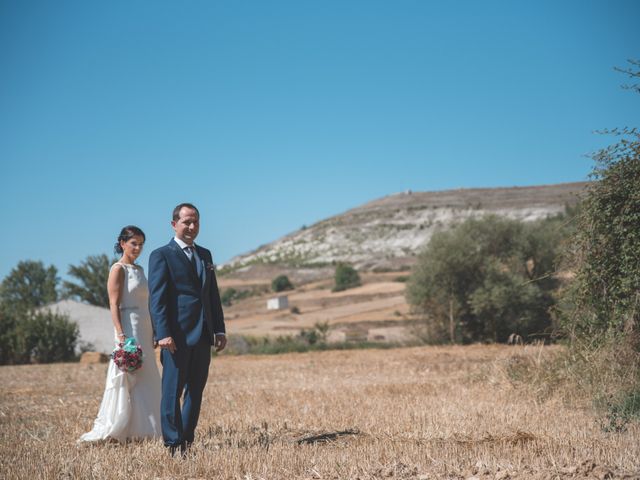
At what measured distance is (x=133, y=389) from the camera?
841cm

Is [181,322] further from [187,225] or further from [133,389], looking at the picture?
[133,389]

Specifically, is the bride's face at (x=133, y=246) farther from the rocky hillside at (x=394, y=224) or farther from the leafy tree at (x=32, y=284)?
the rocky hillside at (x=394, y=224)

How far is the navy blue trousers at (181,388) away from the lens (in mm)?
7238

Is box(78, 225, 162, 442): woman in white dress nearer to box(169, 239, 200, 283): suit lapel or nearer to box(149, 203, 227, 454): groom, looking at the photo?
box(149, 203, 227, 454): groom

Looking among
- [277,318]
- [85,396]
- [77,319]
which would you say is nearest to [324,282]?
[277,318]

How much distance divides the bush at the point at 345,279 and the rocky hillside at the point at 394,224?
13.3 metres

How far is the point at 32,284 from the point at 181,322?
64246 mm

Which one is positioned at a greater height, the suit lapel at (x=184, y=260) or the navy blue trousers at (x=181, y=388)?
the suit lapel at (x=184, y=260)

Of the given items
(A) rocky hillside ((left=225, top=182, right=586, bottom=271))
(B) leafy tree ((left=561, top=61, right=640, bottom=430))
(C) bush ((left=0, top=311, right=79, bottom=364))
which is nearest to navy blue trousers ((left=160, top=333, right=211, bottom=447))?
(B) leafy tree ((left=561, top=61, right=640, bottom=430))

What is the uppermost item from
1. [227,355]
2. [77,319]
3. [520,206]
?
[520,206]

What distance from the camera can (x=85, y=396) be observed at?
48.3 ft

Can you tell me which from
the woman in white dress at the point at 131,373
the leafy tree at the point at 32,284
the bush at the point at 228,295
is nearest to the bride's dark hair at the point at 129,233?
the woman in white dress at the point at 131,373

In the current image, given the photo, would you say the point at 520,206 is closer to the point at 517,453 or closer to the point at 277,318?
the point at 277,318

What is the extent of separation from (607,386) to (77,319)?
102ft
